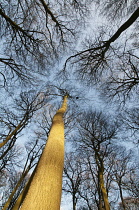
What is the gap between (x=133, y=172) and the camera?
10039mm

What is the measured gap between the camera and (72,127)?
901cm

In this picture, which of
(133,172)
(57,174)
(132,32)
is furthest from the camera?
(133,172)

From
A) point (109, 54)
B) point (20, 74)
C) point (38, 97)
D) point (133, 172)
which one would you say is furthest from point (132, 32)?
point (133, 172)

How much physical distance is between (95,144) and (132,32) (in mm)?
7165

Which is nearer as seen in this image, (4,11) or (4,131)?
(4,11)

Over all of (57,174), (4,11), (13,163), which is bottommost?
(57,174)

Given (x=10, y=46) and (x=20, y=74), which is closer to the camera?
(x=10, y=46)

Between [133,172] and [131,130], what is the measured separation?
5.09 m

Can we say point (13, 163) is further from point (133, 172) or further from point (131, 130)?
point (133, 172)

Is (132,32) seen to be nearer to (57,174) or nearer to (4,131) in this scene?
(57,174)

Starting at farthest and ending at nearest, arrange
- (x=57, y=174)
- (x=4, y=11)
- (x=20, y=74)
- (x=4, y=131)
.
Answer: (x=4, y=131) → (x=20, y=74) → (x=4, y=11) → (x=57, y=174)

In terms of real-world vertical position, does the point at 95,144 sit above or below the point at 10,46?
below

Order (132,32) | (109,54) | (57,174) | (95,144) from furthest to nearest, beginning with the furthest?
1. (95,144)
2. (109,54)
3. (132,32)
4. (57,174)

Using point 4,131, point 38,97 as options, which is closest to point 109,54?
point 38,97
